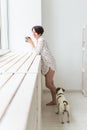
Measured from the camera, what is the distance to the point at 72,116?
373 cm

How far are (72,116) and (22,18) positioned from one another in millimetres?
2016

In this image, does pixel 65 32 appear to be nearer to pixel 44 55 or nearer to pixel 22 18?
pixel 22 18

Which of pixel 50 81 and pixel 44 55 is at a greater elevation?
pixel 44 55

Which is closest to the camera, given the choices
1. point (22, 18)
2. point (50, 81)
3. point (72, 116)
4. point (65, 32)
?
point (72, 116)

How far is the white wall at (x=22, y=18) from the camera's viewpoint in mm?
4602

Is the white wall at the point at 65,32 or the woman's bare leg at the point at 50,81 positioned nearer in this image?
the woman's bare leg at the point at 50,81

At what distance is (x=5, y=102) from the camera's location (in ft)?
3.09

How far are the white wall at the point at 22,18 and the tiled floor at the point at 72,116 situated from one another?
1.21 metres

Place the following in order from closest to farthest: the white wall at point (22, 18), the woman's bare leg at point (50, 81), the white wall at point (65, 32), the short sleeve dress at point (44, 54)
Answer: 1. the short sleeve dress at point (44, 54)
2. the woman's bare leg at point (50, 81)
3. the white wall at point (22, 18)
4. the white wall at point (65, 32)

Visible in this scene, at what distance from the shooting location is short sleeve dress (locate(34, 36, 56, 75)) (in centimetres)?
388

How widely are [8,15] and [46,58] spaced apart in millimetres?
1237

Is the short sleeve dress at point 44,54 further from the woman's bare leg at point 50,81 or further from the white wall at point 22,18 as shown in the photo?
the white wall at point 22,18

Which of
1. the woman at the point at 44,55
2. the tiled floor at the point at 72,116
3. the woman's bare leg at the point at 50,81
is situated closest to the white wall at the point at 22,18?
the woman at the point at 44,55

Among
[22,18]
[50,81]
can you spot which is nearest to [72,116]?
[50,81]
